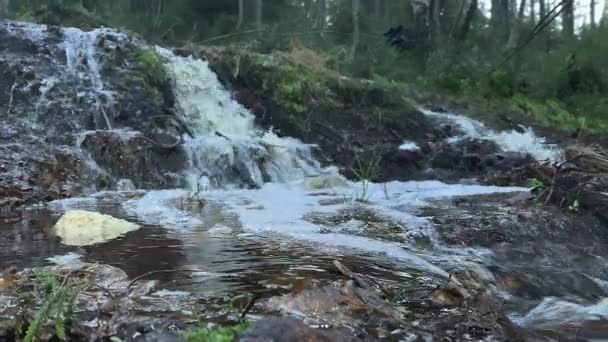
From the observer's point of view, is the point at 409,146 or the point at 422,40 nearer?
the point at 409,146

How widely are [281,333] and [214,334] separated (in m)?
0.27

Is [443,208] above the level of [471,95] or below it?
below

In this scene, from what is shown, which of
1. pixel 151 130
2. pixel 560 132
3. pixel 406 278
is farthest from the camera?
pixel 560 132

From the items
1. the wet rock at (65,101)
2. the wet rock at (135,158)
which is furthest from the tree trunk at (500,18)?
the wet rock at (135,158)

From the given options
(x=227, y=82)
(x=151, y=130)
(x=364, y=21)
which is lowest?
(x=151, y=130)

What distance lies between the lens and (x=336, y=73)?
14.2 m

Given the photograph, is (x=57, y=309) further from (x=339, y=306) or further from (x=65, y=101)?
(x=65, y=101)

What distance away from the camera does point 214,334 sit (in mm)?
2654

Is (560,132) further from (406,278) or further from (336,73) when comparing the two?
(406,278)

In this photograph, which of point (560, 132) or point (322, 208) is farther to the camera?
point (560, 132)

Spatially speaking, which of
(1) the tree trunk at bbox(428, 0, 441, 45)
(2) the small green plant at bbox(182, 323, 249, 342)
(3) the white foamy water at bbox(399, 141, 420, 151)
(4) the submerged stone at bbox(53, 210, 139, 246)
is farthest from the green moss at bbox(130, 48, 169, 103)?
(1) the tree trunk at bbox(428, 0, 441, 45)

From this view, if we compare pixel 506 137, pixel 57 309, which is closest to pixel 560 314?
pixel 57 309

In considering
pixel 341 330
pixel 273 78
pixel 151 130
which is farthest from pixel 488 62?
pixel 341 330

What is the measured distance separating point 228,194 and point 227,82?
4.24 meters
